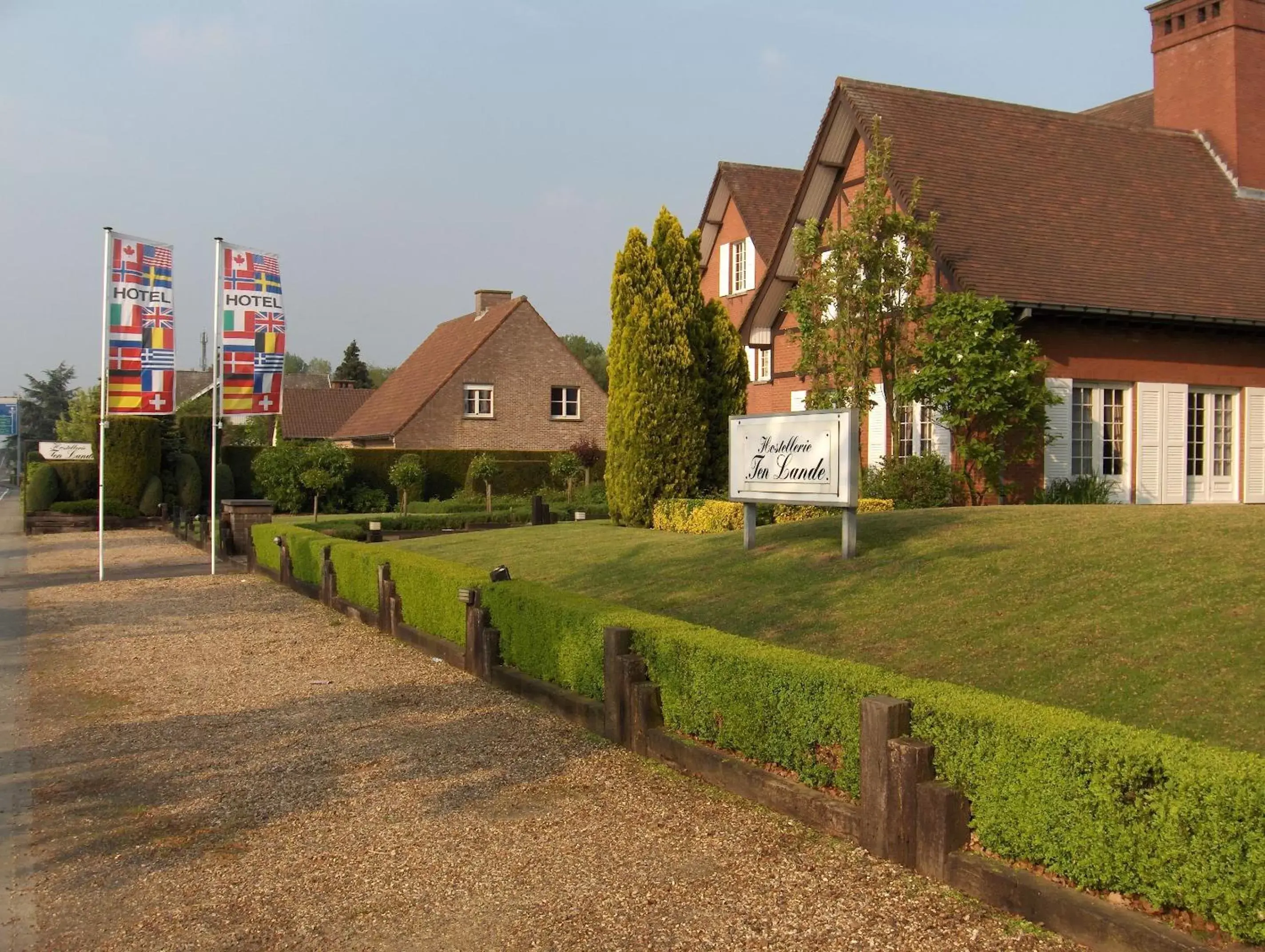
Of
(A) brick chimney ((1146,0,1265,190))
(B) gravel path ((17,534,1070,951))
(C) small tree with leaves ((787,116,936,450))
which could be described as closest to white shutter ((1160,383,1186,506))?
(C) small tree with leaves ((787,116,936,450))

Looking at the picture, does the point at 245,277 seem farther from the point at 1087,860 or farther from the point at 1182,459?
the point at 1087,860

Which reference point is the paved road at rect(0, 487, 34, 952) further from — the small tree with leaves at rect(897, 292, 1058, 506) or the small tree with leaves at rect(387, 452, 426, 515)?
the small tree with leaves at rect(387, 452, 426, 515)

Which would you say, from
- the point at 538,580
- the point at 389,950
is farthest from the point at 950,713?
the point at 538,580

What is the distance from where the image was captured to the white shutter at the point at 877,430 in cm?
2167

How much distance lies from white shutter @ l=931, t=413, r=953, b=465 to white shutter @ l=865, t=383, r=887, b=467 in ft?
4.57

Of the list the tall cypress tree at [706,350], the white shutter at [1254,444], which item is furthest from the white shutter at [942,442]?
the white shutter at [1254,444]

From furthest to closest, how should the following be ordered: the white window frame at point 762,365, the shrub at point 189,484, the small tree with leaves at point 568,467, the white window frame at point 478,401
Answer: the white window frame at point 478,401
the small tree with leaves at point 568,467
the shrub at point 189,484
the white window frame at point 762,365

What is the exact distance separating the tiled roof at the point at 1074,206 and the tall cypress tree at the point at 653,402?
488 cm

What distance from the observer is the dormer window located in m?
35.3

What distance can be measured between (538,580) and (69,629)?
593 cm

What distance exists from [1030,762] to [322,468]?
3013 cm

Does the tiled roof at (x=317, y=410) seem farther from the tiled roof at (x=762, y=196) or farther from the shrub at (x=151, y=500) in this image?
the tiled roof at (x=762, y=196)

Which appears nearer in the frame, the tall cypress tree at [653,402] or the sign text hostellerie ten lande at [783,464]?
the sign text hostellerie ten lande at [783,464]

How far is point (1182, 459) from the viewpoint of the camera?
20.4 m
